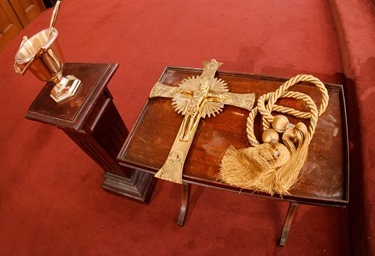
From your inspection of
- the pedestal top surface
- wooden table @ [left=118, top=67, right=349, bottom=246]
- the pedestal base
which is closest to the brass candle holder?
the pedestal top surface

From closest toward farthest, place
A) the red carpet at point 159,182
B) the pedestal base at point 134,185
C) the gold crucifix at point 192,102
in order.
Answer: the gold crucifix at point 192,102 → the red carpet at point 159,182 → the pedestal base at point 134,185

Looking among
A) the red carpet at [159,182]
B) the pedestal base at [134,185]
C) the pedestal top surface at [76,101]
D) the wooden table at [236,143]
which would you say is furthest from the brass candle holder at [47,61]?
the red carpet at [159,182]

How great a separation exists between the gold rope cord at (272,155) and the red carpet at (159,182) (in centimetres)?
51

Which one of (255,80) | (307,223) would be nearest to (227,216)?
(307,223)

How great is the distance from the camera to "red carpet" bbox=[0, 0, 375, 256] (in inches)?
49.6

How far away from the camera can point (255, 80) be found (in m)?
1.11

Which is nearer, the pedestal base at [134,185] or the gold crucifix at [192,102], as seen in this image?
the gold crucifix at [192,102]

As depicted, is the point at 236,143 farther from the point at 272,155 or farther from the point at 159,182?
the point at 159,182

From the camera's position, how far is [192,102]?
1.01m

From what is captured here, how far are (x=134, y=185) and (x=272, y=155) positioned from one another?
815 mm

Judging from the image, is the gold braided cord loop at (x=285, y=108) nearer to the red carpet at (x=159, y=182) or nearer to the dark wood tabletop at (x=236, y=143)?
the dark wood tabletop at (x=236, y=143)

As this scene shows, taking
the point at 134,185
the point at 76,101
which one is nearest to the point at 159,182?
the point at 134,185

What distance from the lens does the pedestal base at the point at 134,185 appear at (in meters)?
1.39

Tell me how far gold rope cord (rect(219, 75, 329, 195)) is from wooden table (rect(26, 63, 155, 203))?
0.54m
